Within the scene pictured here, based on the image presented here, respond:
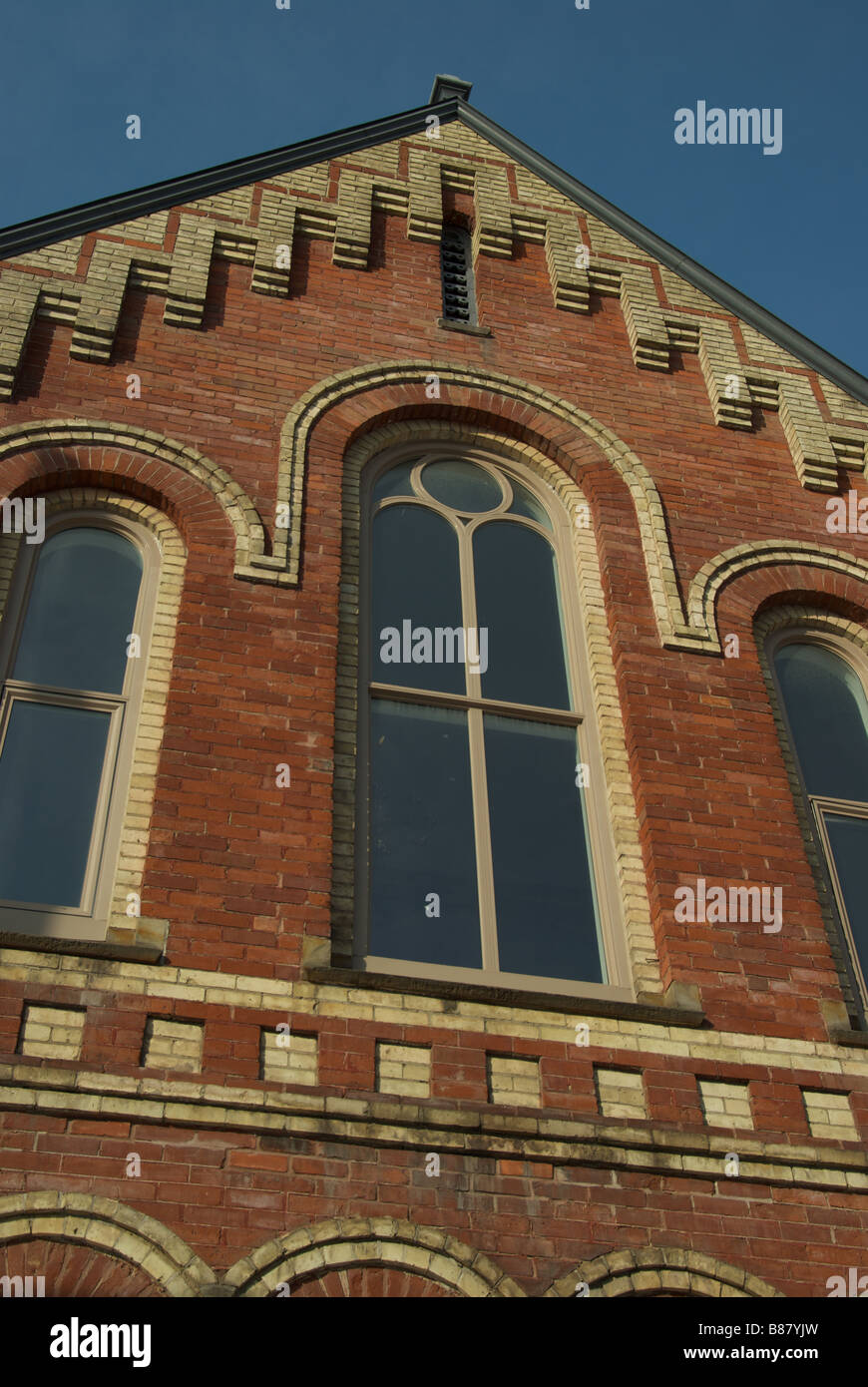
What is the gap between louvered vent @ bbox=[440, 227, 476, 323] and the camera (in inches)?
437

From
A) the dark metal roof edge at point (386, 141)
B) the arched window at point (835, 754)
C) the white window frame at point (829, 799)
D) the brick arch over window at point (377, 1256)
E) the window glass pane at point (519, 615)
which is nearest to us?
the brick arch over window at point (377, 1256)

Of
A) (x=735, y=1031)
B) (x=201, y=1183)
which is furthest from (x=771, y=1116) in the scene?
(x=201, y=1183)

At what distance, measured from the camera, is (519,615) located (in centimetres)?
909

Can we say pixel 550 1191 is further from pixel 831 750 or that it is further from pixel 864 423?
pixel 864 423

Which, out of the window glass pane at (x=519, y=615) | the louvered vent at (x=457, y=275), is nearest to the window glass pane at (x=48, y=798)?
the window glass pane at (x=519, y=615)

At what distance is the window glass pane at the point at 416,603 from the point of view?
27.9 feet

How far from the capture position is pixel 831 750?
8.94 metres

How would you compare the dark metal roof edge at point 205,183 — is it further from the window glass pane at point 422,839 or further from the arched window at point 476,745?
the window glass pane at point 422,839

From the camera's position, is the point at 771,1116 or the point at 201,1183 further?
the point at 771,1116

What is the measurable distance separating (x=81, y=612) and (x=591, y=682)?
320 cm

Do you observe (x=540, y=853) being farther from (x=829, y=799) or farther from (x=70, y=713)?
(x=70, y=713)

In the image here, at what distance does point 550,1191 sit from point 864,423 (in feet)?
23.8

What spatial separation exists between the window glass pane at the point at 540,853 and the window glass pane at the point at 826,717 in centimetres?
165
